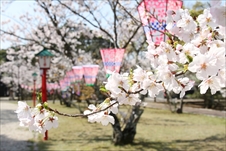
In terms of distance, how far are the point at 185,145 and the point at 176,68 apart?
6.20m

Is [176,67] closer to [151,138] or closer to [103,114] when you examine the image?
[103,114]

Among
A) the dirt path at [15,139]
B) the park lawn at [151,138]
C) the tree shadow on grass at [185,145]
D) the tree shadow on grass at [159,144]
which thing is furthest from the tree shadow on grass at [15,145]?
the tree shadow on grass at [185,145]

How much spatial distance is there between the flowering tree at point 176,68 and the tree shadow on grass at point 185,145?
17.2 feet

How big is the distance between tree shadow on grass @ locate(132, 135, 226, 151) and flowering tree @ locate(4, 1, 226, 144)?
5.24m

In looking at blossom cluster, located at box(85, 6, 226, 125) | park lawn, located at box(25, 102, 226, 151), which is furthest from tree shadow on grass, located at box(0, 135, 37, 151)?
blossom cluster, located at box(85, 6, 226, 125)

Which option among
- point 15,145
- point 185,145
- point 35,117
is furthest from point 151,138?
point 35,117

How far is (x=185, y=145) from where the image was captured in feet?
22.8

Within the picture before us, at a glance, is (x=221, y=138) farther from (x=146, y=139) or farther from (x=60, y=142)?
(x=60, y=142)

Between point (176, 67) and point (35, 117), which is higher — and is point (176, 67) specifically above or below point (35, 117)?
above

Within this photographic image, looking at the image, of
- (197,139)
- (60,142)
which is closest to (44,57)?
(60,142)

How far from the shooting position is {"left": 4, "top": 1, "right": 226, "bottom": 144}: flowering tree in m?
0.98

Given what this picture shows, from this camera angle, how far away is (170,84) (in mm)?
1200

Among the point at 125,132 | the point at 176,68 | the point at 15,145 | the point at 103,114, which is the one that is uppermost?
the point at 176,68

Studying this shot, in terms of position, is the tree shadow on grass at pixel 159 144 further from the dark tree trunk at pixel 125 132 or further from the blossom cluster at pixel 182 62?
the blossom cluster at pixel 182 62
